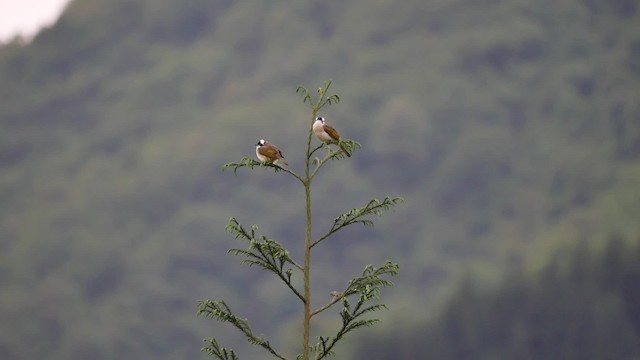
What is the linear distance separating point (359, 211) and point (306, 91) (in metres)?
1.63

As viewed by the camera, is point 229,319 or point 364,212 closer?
point 229,319

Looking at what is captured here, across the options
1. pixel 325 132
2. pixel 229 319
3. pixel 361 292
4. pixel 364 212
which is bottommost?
pixel 229 319

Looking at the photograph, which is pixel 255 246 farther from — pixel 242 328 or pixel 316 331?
pixel 316 331

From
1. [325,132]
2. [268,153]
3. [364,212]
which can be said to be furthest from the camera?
[268,153]

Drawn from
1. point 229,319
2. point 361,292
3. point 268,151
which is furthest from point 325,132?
point 229,319

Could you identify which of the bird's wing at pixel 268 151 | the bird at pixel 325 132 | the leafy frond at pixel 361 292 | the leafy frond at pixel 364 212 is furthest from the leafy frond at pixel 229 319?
the bird's wing at pixel 268 151

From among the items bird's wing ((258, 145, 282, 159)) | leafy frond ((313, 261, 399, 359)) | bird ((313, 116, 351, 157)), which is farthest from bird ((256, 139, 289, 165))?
leafy frond ((313, 261, 399, 359))

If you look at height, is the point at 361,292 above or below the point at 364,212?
below

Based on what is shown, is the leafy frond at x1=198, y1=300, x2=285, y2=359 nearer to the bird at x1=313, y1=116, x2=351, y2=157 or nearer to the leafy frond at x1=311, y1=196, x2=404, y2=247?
the leafy frond at x1=311, y1=196, x2=404, y2=247

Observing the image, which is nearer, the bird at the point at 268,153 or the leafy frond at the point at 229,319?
the leafy frond at the point at 229,319

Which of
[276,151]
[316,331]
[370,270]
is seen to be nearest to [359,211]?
[370,270]

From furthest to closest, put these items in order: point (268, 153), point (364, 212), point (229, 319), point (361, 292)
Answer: point (268, 153) → point (361, 292) → point (364, 212) → point (229, 319)

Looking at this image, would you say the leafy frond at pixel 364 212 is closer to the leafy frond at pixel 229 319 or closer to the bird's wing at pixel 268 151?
the leafy frond at pixel 229 319

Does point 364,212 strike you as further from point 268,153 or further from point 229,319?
point 268,153
